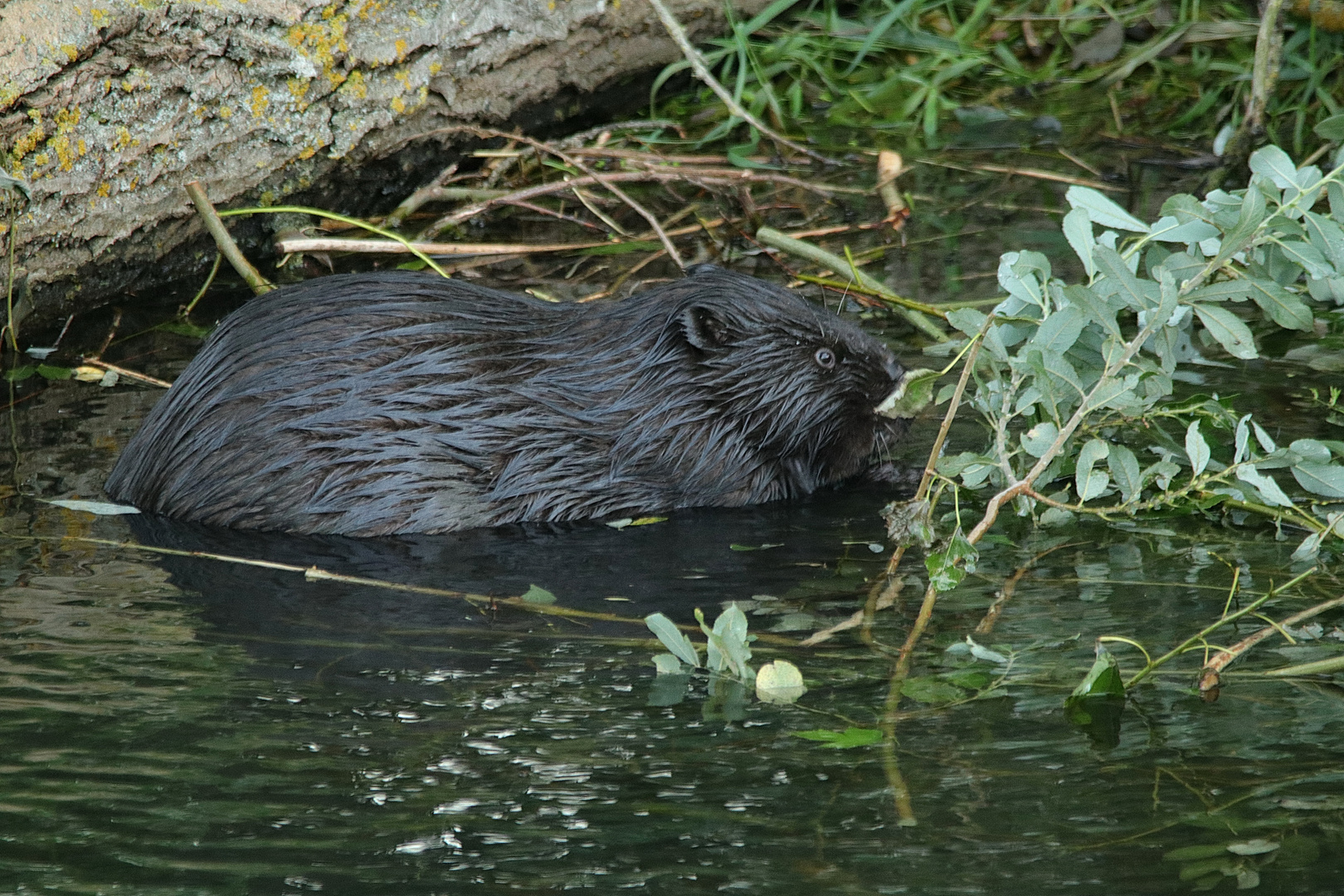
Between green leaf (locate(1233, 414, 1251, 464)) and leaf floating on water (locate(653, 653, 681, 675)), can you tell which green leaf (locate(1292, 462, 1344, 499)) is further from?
leaf floating on water (locate(653, 653, 681, 675))

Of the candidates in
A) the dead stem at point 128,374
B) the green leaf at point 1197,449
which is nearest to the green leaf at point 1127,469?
the green leaf at point 1197,449

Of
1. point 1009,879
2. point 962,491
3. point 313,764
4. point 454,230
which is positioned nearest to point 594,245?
point 454,230

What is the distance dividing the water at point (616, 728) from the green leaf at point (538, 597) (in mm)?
57

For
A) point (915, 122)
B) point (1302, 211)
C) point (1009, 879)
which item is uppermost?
point (915, 122)

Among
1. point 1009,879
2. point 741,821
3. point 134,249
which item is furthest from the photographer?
point 134,249

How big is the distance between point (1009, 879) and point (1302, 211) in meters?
1.67

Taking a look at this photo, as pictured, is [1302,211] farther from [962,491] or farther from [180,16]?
[180,16]

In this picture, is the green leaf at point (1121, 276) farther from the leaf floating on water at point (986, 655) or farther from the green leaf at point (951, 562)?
the leaf floating on water at point (986, 655)

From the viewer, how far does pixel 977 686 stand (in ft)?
8.14

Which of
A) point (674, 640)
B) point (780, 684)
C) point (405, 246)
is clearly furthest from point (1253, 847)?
point (405, 246)

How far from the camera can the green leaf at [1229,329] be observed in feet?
9.48

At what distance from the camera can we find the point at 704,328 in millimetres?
3664

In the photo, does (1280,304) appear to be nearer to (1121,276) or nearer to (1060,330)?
(1121,276)

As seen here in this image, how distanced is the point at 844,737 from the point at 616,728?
1.19 feet
